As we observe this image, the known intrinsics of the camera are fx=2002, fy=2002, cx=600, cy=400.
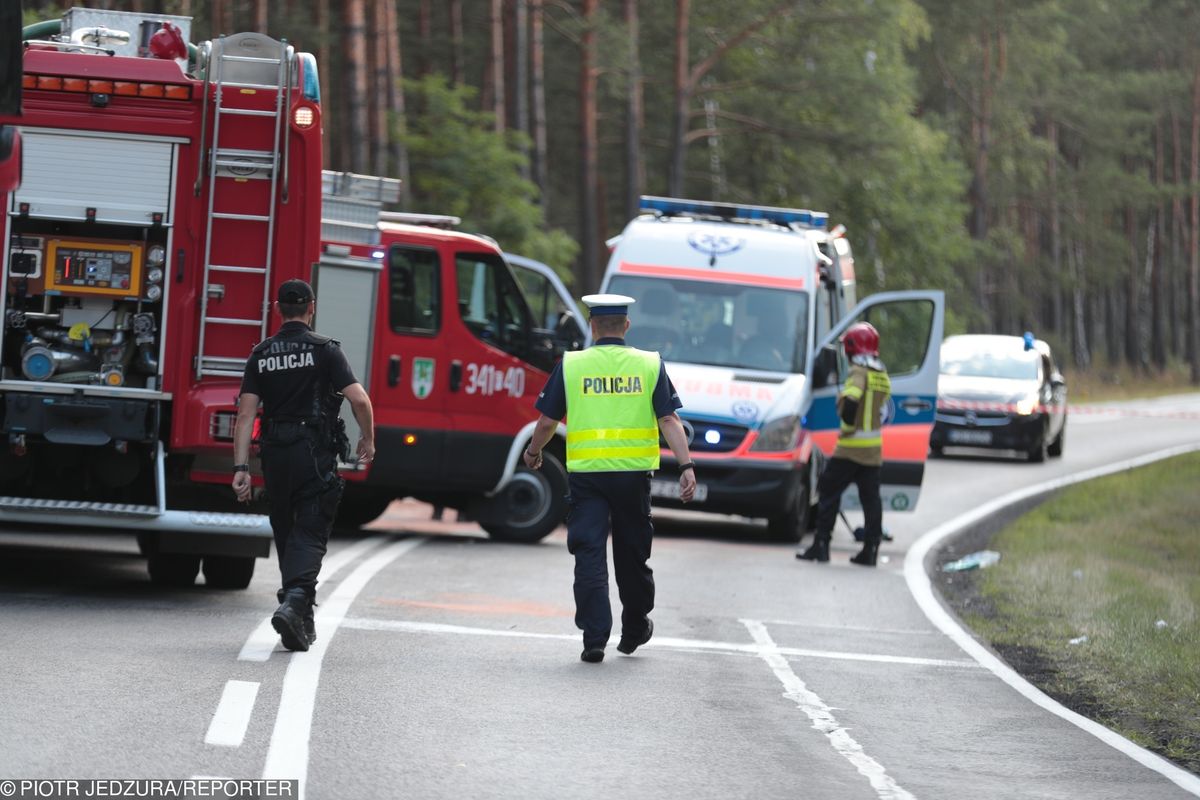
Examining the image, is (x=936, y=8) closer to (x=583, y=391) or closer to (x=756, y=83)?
(x=756, y=83)

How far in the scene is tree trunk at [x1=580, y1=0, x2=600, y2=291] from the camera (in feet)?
119

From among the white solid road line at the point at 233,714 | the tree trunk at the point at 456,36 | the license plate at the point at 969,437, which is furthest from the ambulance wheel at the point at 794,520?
the tree trunk at the point at 456,36

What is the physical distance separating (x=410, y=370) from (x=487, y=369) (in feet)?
2.13

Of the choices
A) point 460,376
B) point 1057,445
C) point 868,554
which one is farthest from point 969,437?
point 460,376

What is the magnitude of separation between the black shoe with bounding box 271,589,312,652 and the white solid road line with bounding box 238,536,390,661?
0.38ft

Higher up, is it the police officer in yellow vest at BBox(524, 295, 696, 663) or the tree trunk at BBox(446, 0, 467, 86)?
the tree trunk at BBox(446, 0, 467, 86)

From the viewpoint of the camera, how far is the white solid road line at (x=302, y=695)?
6771 millimetres

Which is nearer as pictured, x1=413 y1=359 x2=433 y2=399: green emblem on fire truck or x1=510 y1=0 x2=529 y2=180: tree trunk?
x1=413 y1=359 x2=433 y2=399: green emblem on fire truck

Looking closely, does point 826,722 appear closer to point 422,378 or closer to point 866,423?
point 866,423

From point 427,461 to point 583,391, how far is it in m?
5.67

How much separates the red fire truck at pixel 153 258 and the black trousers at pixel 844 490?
5.58m

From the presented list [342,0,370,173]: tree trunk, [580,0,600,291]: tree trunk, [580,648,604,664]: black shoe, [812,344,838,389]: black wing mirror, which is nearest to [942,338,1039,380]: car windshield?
[580,0,600,291]: tree trunk

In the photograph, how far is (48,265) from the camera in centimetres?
1126

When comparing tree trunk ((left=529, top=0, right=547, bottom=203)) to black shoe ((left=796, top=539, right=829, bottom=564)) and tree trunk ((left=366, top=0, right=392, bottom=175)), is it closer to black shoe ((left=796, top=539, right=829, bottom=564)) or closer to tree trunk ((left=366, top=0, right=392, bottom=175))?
tree trunk ((left=366, top=0, right=392, bottom=175))
